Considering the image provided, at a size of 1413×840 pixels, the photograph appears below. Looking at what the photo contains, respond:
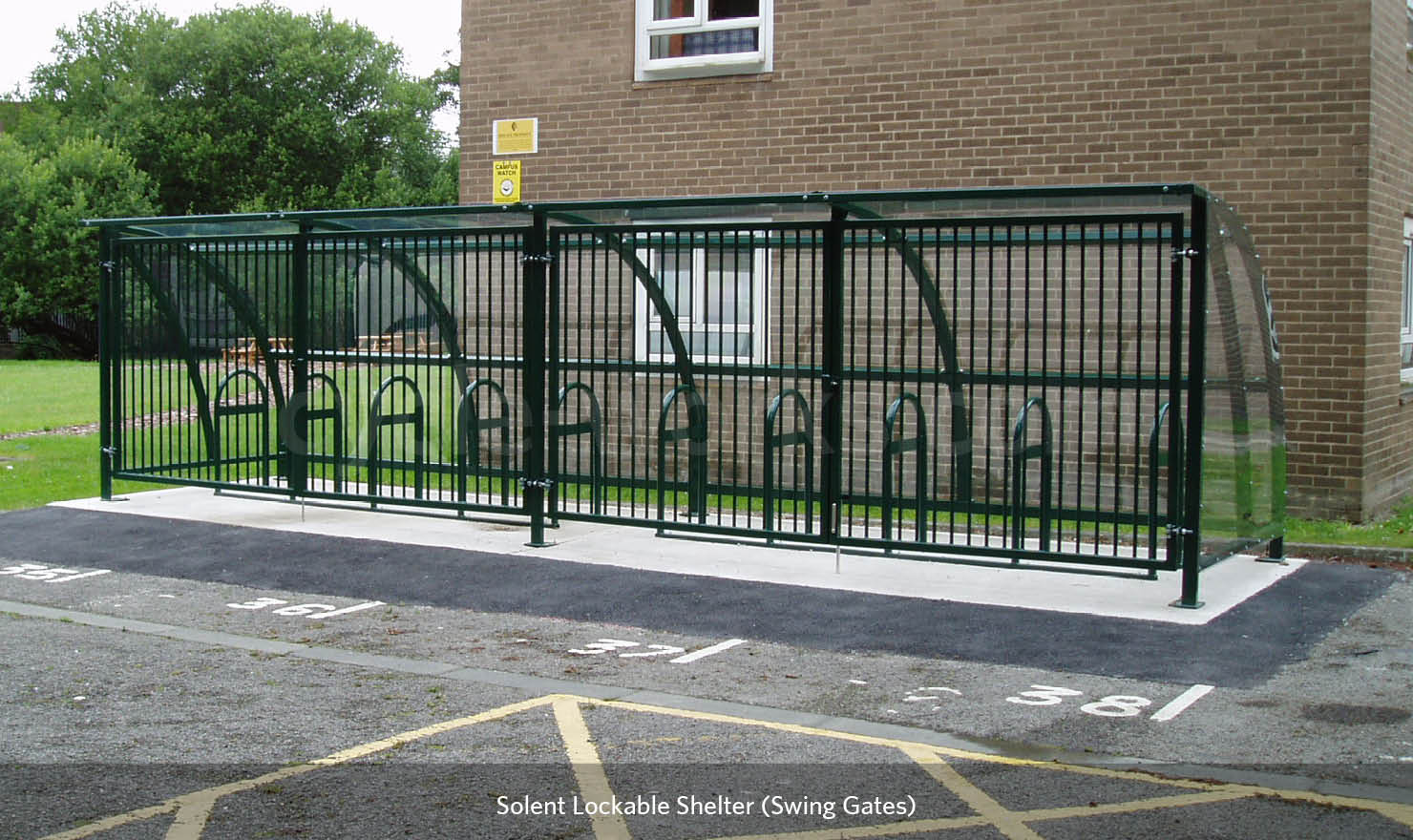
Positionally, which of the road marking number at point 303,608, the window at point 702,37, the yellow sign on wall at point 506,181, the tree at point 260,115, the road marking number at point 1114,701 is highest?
the tree at point 260,115

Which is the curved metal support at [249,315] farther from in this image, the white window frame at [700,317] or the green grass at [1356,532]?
the green grass at [1356,532]

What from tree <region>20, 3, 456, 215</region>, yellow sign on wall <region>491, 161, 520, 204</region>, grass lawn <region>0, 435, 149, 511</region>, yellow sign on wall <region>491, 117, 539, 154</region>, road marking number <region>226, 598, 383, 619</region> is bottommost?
road marking number <region>226, 598, 383, 619</region>

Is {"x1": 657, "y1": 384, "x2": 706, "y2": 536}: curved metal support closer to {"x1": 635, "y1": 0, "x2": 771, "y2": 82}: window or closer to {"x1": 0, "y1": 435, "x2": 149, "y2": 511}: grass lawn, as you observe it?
{"x1": 635, "y1": 0, "x2": 771, "y2": 82}: window

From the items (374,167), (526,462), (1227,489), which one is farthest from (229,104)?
(1227,489)

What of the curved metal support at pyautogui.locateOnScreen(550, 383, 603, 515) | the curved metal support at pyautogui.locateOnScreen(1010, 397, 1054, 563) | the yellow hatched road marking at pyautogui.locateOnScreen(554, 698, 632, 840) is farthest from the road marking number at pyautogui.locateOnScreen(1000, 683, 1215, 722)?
the curved metal support at pyautogui.locateOnScreen(550, 383, 603, 515)

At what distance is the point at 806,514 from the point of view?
9.19m

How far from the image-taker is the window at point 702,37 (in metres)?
13.0

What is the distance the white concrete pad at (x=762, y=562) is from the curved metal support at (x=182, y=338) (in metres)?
0.60

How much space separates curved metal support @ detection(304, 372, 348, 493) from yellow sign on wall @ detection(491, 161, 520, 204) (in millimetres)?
3519

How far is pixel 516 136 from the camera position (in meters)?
14.1

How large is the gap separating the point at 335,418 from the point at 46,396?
14966mm

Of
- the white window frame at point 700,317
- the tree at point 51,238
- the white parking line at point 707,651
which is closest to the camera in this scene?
the white parking line at point 707,651

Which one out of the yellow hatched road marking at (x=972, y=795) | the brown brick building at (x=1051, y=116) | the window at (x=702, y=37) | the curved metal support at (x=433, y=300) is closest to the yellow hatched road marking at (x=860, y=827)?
the yellow hatched road marking at (x=972, y=795)

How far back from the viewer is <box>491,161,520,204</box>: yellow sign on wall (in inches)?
555
